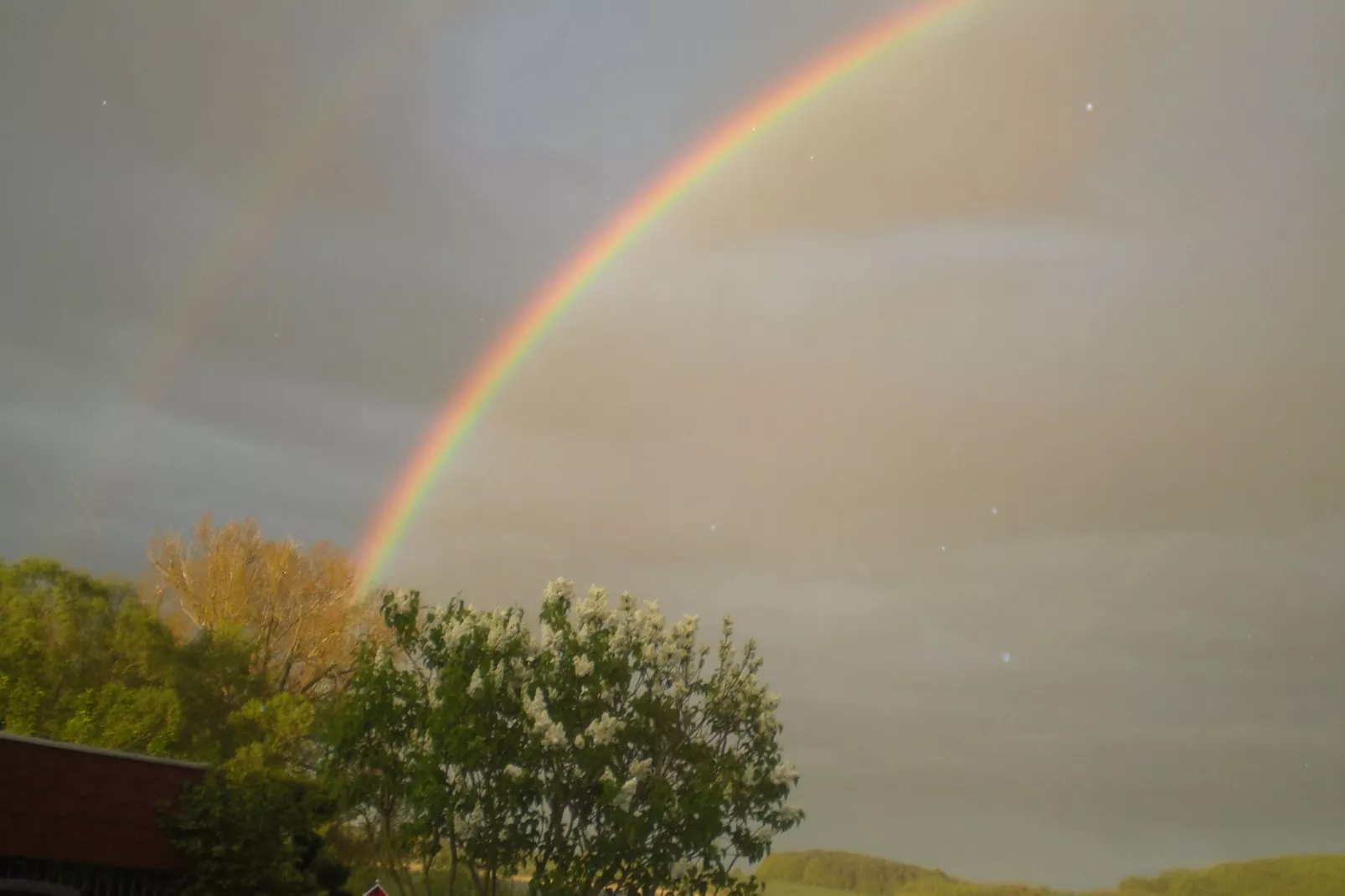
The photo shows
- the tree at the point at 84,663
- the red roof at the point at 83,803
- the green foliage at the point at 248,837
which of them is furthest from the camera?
the tree at the point at 84,663

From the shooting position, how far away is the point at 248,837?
22.3 metres

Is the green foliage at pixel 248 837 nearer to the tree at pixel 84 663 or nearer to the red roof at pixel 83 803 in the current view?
the red roof at pixel 83 803

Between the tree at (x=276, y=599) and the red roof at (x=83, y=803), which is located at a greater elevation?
the tree at (x=276, y=599)

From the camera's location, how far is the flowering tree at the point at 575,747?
87.4 ft

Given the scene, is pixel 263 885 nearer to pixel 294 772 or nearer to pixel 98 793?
pixel 98 793

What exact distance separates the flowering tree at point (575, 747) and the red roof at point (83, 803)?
565 cm

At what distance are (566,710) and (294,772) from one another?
14421 millimetres

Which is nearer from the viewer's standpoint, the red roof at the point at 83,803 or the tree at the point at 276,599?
the red roof at the point at 83,803

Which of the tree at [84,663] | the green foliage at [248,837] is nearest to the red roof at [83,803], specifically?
the green foliage at [248,837]

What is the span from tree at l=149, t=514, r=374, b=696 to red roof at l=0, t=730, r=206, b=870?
25.5m

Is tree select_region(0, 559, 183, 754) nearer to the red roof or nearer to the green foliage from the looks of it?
the green foliage

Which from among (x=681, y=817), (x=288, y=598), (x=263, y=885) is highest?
(x=288, y=598)

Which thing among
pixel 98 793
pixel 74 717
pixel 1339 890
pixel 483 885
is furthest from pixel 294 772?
pixel 1339 890

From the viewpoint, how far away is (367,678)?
2822cm
